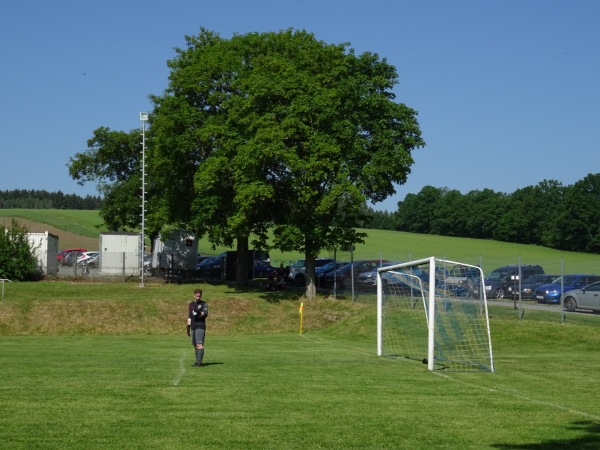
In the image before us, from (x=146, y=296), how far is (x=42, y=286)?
709 cm

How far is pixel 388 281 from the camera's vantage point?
2855cm

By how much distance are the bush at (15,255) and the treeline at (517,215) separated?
65.6m

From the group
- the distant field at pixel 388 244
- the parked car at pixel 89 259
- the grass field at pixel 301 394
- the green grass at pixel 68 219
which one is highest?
the green grass at pixel 68 219

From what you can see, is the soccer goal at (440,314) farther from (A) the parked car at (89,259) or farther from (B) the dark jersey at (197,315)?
(A) the parked car at (89,259)

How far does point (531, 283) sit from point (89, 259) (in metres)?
40.1

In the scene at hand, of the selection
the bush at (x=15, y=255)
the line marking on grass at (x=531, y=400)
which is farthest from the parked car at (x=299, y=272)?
the line marking on grass at (x=531, y=400)

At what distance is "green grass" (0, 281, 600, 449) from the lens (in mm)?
11609

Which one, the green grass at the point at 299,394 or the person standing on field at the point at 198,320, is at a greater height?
the person standing on field at the point at 198,320

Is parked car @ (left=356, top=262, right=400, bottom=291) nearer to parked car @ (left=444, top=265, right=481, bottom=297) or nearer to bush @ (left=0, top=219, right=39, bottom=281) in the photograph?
parked car @ (left=444, top=265, right=481, bottom=297)

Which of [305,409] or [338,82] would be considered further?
[338,82]

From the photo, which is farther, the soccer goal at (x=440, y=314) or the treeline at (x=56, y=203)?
the treeline at (x=56, y=203)

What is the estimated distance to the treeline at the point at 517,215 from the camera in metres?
107

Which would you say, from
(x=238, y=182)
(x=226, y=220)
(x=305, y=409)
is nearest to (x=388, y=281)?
(x=305, y=409)

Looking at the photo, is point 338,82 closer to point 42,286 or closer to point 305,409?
point 42,286
